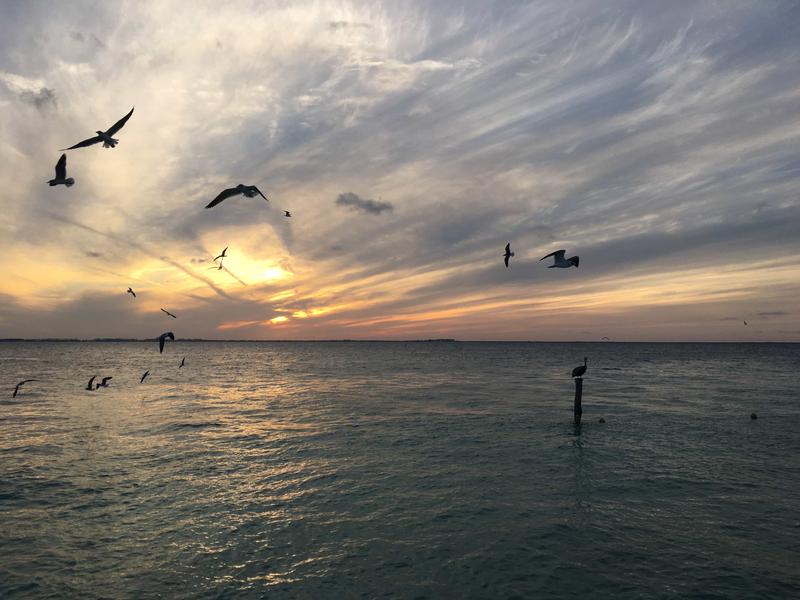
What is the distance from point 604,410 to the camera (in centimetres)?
3988

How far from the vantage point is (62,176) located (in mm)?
16578

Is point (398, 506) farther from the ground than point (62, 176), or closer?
closer

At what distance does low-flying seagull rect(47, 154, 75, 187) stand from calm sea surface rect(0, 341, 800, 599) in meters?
11.4

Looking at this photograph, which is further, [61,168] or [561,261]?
[561,261]

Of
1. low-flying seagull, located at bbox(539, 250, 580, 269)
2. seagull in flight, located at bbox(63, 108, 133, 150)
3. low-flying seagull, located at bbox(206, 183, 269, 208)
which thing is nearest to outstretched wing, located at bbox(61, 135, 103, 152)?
seagull in flight, located at bbox(63, 108, 133, 150)

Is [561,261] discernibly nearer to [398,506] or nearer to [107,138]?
[398,506]

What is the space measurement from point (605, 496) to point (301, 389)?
44.8m

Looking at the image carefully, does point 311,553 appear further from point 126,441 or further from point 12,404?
point 12,404

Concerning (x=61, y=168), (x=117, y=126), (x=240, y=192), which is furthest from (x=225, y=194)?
(x=61, y=168)

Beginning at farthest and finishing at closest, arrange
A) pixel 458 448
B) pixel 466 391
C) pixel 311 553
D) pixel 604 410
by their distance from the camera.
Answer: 1. pixel 466 391
2. pixel 604 410
3. pixel 458 448
4. pixel 311 553

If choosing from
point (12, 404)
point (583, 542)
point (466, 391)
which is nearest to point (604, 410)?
point (466, 391)

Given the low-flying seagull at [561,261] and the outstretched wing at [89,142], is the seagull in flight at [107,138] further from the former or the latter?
the low-flying seagull at [561,261]

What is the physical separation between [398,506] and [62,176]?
16.6m

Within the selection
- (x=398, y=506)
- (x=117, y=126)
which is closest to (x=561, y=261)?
(x=398, y=506)
